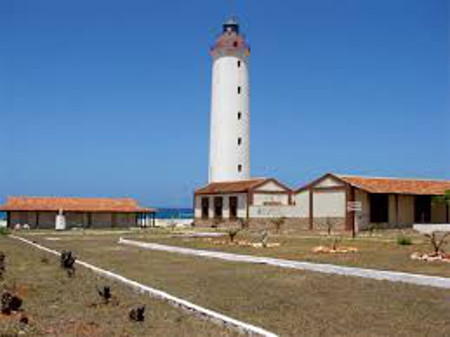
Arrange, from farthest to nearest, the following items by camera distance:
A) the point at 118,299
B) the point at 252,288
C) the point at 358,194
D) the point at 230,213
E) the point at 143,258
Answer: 1. the point at 230,213
2. the point at 358,194
3. the point at 143,258
4. the point at 252,288
5. the point at 118,299

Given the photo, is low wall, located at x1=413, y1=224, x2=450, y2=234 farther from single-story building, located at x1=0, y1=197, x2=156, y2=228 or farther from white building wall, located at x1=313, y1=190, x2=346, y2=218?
single-story building, located at x1=0, y1=197, x2=156, y2=228

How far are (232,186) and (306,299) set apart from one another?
123ft

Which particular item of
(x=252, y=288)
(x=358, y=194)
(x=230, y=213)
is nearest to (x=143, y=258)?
(x=252, y=288)

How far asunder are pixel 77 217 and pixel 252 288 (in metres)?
38.4

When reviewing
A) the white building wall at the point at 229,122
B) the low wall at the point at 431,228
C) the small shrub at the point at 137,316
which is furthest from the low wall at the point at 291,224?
the small shrub at the point at 137,316

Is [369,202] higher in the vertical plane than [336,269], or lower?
higher

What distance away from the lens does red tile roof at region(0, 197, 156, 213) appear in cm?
4712

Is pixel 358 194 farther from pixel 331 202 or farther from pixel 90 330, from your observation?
pixel 90 330

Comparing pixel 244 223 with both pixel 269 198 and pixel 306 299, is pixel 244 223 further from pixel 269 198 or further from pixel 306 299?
pixel 306 299

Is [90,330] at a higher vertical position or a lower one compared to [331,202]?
lower

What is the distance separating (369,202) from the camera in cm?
3803

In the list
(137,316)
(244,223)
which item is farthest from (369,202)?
(137,316)

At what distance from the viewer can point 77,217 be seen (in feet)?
161

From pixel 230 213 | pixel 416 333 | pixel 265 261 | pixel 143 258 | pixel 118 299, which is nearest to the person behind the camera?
pixel 416 333
